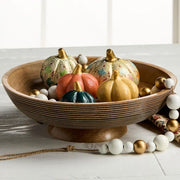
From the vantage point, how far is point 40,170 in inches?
29.9

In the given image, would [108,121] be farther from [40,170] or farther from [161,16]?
[161,16]

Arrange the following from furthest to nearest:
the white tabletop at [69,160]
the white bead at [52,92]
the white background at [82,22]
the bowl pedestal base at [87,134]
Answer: the white background at [82,22] < the white bead at [52,92] < the bowl pedestal base at [87,134] < the white tabletop at [69,160]

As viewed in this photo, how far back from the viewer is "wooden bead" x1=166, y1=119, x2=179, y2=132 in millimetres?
890

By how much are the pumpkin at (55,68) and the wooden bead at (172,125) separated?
28 centimetres

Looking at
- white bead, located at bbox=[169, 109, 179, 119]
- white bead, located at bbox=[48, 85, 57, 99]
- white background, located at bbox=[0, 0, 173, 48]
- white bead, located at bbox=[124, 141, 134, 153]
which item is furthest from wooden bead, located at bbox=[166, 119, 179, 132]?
white background, located at bbox=[0, 0, 173, 48]

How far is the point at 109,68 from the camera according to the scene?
96cm

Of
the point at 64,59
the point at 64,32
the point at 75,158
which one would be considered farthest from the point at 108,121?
the point at 64,32

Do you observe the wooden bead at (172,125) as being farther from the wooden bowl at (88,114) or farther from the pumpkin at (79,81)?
the pumpkin at (79,81)

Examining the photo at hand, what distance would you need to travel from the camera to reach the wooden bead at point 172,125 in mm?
890

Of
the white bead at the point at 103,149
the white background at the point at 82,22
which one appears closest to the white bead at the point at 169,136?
the white bead at the point at 103,149

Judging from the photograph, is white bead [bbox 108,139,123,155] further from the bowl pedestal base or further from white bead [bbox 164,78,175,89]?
white bead [bbox 164,78,175,89]

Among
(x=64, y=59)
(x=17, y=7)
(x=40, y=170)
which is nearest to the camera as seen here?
(x=40, y=170)

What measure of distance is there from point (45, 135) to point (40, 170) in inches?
6.4

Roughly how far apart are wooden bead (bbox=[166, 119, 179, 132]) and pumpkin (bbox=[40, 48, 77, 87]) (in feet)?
0.93
